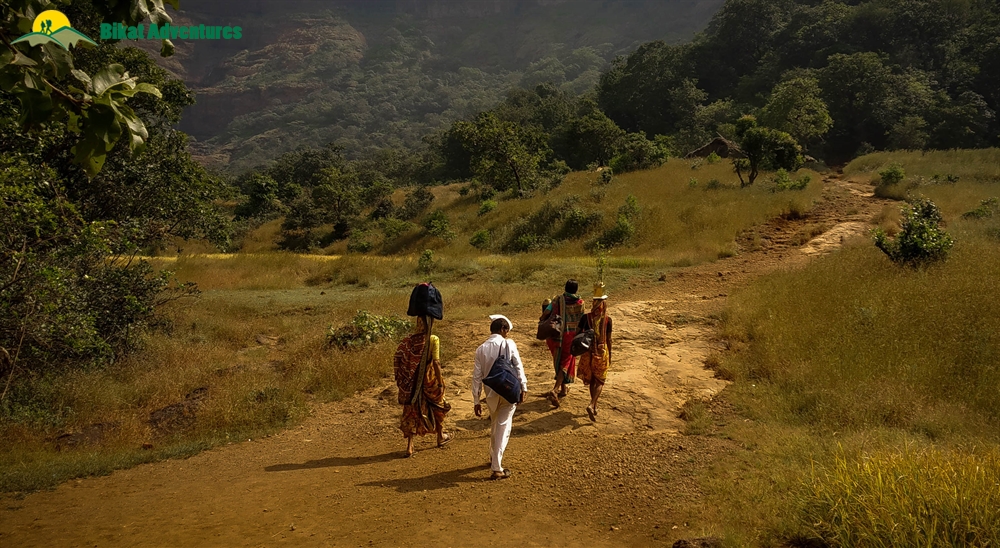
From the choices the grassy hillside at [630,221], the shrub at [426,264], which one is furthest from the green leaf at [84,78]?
the grassy hillside at [630,221]

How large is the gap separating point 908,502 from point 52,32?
16.2 ft

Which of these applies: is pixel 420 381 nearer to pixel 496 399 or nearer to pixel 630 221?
pixel 496 399

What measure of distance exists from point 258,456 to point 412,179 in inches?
2138

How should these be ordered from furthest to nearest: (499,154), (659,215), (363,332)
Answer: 1. (499,154)
2. (659,215)
3. (363,332)

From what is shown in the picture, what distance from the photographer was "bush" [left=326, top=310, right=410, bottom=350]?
30.7 ft

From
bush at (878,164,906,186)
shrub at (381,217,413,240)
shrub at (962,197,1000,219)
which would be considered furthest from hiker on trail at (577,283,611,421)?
bush at (878,164,906,186)

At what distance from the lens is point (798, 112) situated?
30.7m

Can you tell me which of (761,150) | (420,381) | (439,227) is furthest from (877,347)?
(439,227)

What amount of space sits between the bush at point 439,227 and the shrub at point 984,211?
16.5 m

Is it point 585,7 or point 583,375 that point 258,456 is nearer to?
point 583,375

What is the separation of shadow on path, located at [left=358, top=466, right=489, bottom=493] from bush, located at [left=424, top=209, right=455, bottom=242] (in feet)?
58.8

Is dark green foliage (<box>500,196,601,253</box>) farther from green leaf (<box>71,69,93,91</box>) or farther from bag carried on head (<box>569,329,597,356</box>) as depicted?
green leaf (<box>71,69,93,91</box>)

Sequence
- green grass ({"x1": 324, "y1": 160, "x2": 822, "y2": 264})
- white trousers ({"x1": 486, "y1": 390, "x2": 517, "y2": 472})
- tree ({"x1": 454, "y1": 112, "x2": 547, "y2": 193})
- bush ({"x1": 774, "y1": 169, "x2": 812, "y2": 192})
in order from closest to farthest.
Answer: white trousers ({"x1": 486, "y1": 390, "x2": 517, "y2": 472}) → green grass ({"x1": 324, "y1": 160, "x2": 822, "y2": 264}) → bush ({"x1": 774, "y1": 169, "x2": 812, "y2": 192}) → tree ({"x1": 454, "y1": 112, "x2": 547, "y2": 193})

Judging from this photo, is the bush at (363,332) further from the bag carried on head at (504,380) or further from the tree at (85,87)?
the tree at (85,87)
